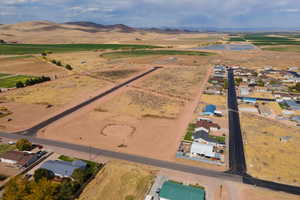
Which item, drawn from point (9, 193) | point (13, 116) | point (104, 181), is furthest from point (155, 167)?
point (13, 116)

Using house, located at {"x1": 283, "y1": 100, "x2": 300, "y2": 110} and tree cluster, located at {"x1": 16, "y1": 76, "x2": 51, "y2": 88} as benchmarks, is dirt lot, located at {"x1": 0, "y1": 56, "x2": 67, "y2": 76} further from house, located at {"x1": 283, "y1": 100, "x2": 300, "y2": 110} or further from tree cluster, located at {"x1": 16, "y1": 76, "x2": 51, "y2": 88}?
house, located at {"x1": 283, "y1": 100, "x2": 300, "y2": 110}

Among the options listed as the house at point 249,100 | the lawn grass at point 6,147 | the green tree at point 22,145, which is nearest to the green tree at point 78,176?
the green tree at point 22,145

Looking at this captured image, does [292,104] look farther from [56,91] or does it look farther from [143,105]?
[56,91]

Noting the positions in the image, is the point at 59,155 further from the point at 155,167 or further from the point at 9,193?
the point at 155,167

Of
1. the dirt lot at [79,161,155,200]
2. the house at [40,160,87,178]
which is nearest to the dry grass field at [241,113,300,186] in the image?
the dirt lot at [79,161,155,200]

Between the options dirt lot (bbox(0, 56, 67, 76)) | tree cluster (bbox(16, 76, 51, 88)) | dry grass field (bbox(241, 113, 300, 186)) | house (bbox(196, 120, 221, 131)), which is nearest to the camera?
dry grass field (bbox(241, 113, 300, 186))
